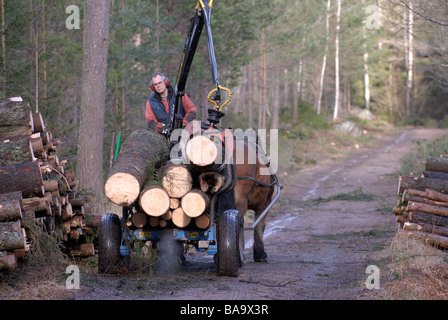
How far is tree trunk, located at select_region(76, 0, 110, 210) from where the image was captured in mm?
10969

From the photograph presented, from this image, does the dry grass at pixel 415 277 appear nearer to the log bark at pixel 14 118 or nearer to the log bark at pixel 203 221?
the log bark at pixel 203 221

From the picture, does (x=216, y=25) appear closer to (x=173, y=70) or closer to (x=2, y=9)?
(x=173, y=70)

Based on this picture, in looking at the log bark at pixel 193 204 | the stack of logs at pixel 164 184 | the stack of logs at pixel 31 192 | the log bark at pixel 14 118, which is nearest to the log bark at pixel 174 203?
the stack of logs at pixel 164 184

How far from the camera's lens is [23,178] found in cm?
649

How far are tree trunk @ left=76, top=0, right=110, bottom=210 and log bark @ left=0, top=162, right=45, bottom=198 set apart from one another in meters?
4.46

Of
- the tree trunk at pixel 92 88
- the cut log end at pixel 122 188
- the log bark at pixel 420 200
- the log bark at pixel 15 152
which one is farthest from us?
the tree trunk at pixel 92 88

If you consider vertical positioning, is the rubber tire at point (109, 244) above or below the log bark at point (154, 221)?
below

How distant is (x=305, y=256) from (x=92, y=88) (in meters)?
5.11

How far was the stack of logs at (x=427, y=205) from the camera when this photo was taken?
338 inches

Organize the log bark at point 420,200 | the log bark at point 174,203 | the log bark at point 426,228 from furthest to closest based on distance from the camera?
the log bark at point 420,200 < the log bark at point 426,228 < the log bark at point 174,203

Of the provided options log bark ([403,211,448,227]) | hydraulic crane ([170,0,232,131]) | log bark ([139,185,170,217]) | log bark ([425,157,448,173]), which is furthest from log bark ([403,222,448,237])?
log bark ([139,185,170,217])

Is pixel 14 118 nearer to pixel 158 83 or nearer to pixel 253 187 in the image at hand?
pixel 158 83

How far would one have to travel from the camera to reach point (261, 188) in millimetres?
9016

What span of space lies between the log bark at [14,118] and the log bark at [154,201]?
2.07 metres
